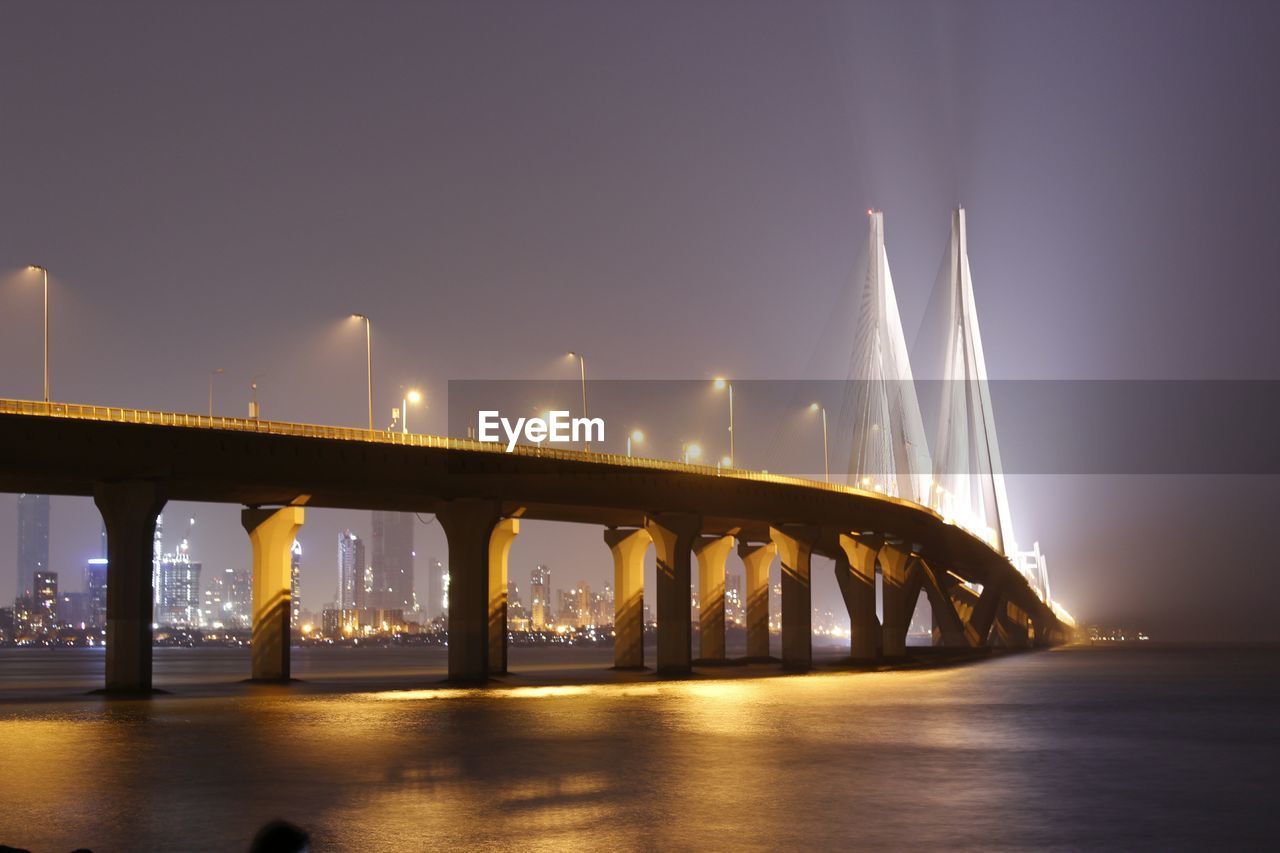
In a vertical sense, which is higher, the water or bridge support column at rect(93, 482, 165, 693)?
bridge support column at rect(93, 482, 165, 693)

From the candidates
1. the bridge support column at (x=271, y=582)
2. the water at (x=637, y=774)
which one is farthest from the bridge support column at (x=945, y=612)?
the water at (x=637, y=774)

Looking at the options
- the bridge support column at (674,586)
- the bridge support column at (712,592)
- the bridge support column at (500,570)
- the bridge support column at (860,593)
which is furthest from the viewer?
the bridge support column at (712,592)

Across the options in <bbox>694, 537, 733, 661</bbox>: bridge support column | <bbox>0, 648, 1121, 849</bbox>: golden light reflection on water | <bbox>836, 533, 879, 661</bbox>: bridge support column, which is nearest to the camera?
<bbox>0, 648, 1121, 849</bbox>: golden light reflection on water

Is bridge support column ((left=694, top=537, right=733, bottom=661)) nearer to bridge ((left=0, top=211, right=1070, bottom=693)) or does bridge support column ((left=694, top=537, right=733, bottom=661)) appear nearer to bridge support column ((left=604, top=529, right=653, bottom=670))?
bridge ((left=0, top=211, right=1070, bottom=693))

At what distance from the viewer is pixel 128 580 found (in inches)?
2675

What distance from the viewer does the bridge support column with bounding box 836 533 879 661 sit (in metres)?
136

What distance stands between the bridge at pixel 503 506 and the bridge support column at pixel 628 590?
6.0 inches

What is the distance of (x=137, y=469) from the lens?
67375 mm

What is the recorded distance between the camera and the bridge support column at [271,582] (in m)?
88.8

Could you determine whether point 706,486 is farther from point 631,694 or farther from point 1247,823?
point 1247,823

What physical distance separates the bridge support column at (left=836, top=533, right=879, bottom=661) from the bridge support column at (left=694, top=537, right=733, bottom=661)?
440 inches

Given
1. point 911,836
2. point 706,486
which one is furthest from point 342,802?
point 706,486

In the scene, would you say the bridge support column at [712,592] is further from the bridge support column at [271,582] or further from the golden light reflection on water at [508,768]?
the golden light reflection on water at [508,768]

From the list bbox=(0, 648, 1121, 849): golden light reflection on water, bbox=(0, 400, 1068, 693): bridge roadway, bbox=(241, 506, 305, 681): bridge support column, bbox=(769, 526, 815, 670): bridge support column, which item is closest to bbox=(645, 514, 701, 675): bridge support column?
bbox=(0, 400, 1068, 693): bridge roadway
